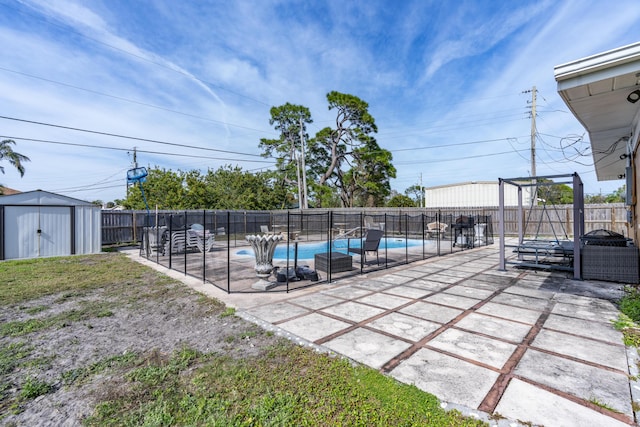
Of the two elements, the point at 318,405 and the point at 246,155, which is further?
the point at 246,155

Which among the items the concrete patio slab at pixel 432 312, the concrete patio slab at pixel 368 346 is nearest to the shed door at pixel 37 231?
the concrete patio slab at pixel 368 346

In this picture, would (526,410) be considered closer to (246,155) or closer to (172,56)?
(172,56)

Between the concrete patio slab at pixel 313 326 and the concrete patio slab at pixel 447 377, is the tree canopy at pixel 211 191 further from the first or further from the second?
the concrete patio slab at pixel 447 377

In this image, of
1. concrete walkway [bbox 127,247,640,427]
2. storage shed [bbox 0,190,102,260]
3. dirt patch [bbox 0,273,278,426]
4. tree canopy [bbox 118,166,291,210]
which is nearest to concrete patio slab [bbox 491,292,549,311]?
concrete walkway [bbox 127,247,640,427]

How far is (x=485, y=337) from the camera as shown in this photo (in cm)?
284

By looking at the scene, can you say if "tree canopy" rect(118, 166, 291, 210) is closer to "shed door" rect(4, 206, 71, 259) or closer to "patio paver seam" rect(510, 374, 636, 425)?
"shed door" rect(4, 206, 71, 259)

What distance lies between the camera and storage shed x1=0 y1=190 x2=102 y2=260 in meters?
8.52

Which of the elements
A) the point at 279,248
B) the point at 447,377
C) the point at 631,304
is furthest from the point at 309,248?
the point at 447,377

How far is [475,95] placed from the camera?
1658 cm

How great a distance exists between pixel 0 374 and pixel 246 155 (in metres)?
22.1

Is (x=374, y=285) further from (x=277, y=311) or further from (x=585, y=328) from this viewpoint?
(x=585, y=328)

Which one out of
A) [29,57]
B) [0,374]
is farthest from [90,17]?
[0,374]

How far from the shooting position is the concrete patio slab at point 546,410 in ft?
5.46

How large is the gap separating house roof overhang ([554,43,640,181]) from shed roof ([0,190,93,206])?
12728 mm
